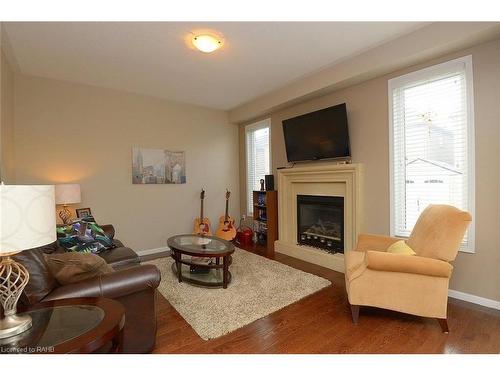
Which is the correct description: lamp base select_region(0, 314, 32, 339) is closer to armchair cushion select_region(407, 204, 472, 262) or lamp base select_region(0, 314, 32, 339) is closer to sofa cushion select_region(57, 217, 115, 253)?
sofa cushion select_region(57, 217, 115, 253)

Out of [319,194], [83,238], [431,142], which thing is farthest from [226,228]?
[431,142]

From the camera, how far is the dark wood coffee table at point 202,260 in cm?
258

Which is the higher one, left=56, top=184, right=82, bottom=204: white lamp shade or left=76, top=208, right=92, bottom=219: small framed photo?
left=56, top=184, right=82, bottom=204: white lamp shade

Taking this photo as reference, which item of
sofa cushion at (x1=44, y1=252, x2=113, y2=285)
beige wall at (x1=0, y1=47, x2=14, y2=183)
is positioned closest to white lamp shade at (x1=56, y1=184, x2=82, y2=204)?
beige wall at (x1=0, y1=47, x2=14, y2=183)

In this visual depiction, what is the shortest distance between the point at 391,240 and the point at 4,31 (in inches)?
164

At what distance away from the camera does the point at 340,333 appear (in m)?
1.85

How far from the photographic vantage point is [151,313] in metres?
1.62

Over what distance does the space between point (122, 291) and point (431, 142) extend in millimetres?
3084

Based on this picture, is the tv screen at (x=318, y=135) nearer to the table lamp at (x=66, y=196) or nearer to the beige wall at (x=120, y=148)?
the beige wall at (x=120, y=148)

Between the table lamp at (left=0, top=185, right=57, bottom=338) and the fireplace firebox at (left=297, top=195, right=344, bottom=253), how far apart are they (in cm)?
318

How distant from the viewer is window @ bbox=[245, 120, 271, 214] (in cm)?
466

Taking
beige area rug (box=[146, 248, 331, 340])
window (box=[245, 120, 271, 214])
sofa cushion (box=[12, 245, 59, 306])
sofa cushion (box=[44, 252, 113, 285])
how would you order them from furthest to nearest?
1. window (box=[245, 120, 271, 214])
2. beige area rug (box=[146, 248, 331, 340])
3. sofa cushion (box=[44, 252, 113, 285])
4. sofa cushion (box=[12, 245, 59, 306])

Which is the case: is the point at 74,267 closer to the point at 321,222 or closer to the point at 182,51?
the point at 182,51
